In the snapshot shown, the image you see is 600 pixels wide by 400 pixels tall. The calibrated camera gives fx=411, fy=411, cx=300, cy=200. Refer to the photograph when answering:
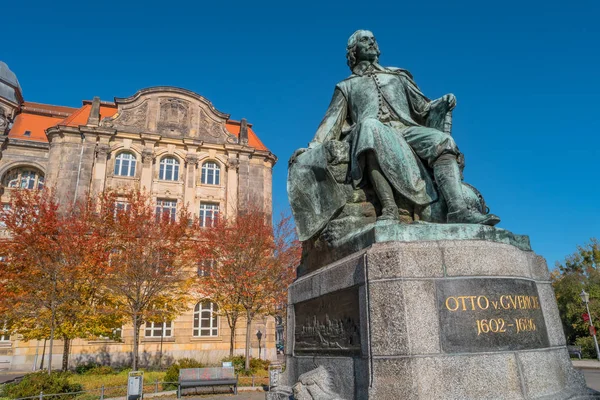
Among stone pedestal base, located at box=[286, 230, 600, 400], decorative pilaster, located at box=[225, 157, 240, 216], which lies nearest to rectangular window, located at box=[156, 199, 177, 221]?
decorative pilaster, located at box=[225, 157, 240, 216]

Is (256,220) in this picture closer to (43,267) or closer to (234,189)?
(234,189)

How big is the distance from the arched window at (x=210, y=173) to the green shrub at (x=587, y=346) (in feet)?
90.4

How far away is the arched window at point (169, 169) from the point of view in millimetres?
31250

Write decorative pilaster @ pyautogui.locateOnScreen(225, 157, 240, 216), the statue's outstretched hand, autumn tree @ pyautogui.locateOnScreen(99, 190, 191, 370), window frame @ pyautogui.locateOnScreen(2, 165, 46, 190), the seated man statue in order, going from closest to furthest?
the seated man statue, the statue's outstretched hand, autumn tree @ pyautogui.locateOnScreen(99, 190, 191, 370), window frame @ pyautogui.locateOnScreen(2, 165, 46, 190), decorative pilaster @ pyautogui.locateOnScreen(225, 157, 240, 216)

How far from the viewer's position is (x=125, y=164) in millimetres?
30641

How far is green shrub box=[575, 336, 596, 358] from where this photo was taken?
87.4 feet

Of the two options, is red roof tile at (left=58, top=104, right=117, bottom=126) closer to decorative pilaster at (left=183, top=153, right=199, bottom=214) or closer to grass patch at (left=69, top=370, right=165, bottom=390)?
decorative pilaster at (left=183, top=153, right=199, bottom=214)

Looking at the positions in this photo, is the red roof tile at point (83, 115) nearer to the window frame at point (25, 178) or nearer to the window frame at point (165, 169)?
the window frame at point (25, 178)

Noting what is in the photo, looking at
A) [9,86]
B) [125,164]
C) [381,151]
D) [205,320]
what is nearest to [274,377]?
[381,151]

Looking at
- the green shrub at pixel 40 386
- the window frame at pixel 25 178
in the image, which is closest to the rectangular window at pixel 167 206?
the window frame at pixel 25 178

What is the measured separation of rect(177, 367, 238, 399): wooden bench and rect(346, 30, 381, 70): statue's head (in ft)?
41.4

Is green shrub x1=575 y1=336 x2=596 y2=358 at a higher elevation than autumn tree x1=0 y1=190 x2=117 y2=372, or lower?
lower

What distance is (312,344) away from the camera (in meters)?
4.56

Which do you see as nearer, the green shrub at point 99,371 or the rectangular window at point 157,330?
the green shrub at point 99,371
